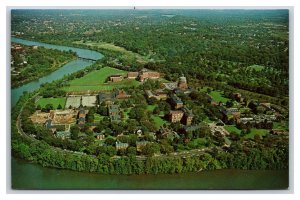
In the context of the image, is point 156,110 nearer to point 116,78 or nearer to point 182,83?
point 182,83

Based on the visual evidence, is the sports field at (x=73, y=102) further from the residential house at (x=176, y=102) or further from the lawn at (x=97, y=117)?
the residential house at (x=176, y=102)

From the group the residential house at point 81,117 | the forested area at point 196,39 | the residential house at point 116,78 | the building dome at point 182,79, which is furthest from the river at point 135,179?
the building dome at point 182,79

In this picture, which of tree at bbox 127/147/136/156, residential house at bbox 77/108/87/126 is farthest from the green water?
residential house at bbox 77/108/87/126

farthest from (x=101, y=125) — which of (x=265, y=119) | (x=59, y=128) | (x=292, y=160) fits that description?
(x=292, y=160)

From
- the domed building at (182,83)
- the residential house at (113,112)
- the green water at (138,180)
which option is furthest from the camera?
the domed building at (182,83)

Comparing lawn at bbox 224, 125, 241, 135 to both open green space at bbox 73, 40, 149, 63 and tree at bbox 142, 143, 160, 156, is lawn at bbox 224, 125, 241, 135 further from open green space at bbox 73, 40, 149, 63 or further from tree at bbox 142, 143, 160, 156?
open green space at bbox 73, 40, 149, 63

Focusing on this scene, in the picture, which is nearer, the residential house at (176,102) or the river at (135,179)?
the river at (135,179)

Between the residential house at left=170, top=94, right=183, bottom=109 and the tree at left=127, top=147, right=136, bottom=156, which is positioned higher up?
the residential house at left=170, top=94, right=183, bottom=109
